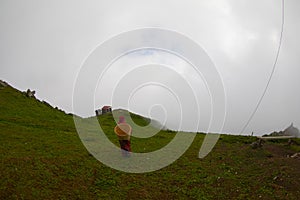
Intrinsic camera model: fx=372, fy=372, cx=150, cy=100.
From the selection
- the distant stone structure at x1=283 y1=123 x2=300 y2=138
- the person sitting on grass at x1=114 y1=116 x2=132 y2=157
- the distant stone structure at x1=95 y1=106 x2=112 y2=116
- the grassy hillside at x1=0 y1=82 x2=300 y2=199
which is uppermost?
the distant stone structure at x1=95 y1=106 x2=112 y2=116

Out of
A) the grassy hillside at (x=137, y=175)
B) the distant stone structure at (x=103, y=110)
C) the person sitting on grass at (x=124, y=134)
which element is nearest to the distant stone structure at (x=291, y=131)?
the grassy hillside at (x=137, y=175)

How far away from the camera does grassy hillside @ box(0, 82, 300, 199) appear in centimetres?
1827

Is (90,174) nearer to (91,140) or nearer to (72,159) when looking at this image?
(72,159)

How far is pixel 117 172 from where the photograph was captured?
835 inches

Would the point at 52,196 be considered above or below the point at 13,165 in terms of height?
below

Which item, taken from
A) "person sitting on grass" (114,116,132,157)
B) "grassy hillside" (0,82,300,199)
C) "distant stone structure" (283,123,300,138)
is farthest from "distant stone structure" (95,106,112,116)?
"person sitting on grass" (114,116,132,157)

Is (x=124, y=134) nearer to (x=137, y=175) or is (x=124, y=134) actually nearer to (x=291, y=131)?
(x=137, y=175)

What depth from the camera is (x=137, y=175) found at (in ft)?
69.2

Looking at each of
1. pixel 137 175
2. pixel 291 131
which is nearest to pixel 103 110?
pixel 291 131

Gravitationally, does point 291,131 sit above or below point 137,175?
above

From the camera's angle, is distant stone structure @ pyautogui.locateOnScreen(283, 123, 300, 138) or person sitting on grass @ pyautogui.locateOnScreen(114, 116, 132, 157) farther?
distant stone structure @ pyautogui.locateOnScreen(283, 123, 300, 138)

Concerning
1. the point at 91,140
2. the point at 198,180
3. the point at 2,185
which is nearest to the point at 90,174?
the point at 2,185

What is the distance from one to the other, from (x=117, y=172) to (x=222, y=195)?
6045mm

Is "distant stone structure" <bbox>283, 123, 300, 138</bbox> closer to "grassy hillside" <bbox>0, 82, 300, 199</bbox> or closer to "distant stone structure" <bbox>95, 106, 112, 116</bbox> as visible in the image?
"grassy hillside" <bbox>0, 82, 300, 199</bbox>
